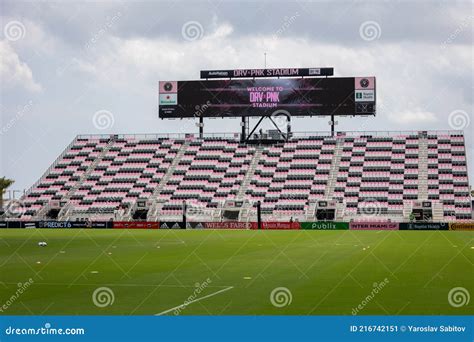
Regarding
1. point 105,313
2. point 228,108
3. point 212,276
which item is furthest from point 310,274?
point 228,108

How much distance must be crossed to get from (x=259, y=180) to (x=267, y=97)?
12.9 metres

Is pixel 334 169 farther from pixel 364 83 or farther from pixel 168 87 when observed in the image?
pixel 168 87

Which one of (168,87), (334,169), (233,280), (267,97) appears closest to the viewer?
(233,280)

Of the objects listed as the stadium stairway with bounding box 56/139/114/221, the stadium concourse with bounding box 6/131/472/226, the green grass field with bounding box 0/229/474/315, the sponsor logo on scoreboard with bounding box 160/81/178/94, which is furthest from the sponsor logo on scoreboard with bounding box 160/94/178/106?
the green grass field with bounding box 0/229/474/315

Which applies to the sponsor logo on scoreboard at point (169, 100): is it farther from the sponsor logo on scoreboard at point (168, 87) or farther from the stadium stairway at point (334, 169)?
the stadium stairway at point (334, 169)

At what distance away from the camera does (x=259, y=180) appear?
99.8 m

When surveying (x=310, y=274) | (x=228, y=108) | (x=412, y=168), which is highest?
(x=228, y=108)

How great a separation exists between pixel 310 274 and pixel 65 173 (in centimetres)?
8751

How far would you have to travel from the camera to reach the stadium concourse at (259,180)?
300ft

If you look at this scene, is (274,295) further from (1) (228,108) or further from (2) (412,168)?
(2) (412,168)

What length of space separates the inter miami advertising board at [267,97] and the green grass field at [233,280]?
53222 mm

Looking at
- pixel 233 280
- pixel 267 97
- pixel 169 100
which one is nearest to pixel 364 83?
pixel 267 97

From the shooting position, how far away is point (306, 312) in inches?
680

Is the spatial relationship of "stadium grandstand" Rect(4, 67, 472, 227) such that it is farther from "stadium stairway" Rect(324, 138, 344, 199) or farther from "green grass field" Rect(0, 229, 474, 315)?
"green grass field" Rect(0, 229, 474, 315)
